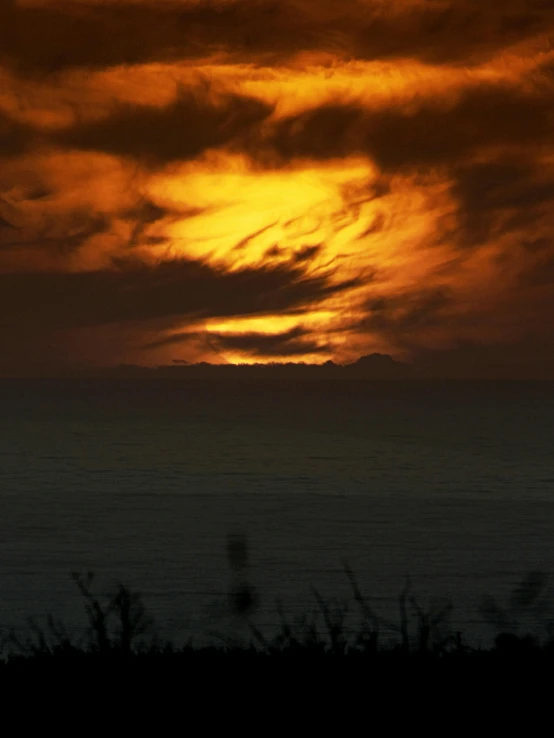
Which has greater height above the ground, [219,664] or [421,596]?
[219,664]

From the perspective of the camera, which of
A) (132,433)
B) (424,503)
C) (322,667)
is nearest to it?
(322,667)

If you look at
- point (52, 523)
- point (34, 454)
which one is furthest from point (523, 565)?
point (34, 454)

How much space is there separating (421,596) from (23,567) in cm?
1385

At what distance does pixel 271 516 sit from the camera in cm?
5331

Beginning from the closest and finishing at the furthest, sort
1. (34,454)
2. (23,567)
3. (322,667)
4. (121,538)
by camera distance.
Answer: (322,667) < (23,567) < (121,538) < (34,454)

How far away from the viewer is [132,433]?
125 meters

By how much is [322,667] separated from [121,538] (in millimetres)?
39227

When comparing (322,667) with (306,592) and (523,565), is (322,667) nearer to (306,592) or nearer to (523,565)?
(306,592)

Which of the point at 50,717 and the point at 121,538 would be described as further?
the point at 121,538

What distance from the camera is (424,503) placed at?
5791cm

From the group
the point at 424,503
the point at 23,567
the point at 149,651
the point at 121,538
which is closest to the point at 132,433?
the point at 424,503

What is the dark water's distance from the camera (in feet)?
108

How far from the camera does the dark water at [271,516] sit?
1299 inches

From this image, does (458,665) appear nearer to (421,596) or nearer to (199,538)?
(421,596)
